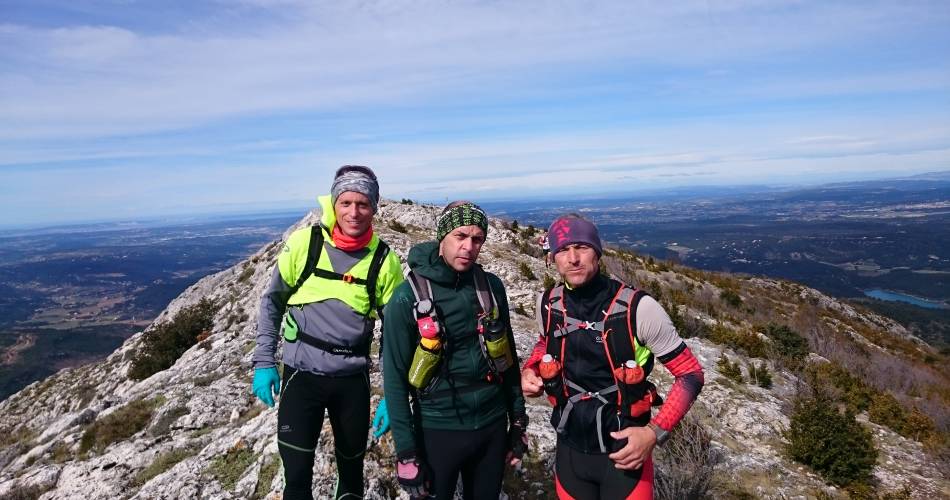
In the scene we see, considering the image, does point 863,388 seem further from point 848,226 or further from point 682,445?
point 848,226

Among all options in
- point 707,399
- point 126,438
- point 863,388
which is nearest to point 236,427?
point 126,438

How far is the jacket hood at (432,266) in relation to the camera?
3383mm

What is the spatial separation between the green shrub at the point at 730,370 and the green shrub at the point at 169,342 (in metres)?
15.5

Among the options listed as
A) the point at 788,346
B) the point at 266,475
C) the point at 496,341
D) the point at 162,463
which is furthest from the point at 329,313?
the point at 788,346

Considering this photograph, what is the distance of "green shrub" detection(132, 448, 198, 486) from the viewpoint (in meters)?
6.90

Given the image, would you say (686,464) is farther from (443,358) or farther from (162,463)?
(162,463)

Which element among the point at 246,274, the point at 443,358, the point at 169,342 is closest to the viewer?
the point at 443,358

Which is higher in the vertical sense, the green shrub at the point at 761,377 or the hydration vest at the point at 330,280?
the hydration vest at the point at 330,280

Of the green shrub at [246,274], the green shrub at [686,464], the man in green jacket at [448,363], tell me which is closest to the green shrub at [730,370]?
the green shrub at [686,464]

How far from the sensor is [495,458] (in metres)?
3.69

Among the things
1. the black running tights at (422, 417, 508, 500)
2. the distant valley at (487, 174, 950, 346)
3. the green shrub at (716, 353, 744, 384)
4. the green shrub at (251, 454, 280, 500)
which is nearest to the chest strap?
the black running tights at (422, 417, 508, 500)

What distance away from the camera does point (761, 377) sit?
35.8 ft

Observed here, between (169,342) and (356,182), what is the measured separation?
14.4m

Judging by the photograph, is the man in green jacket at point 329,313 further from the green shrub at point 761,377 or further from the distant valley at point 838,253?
the distant valley at point 838,253
